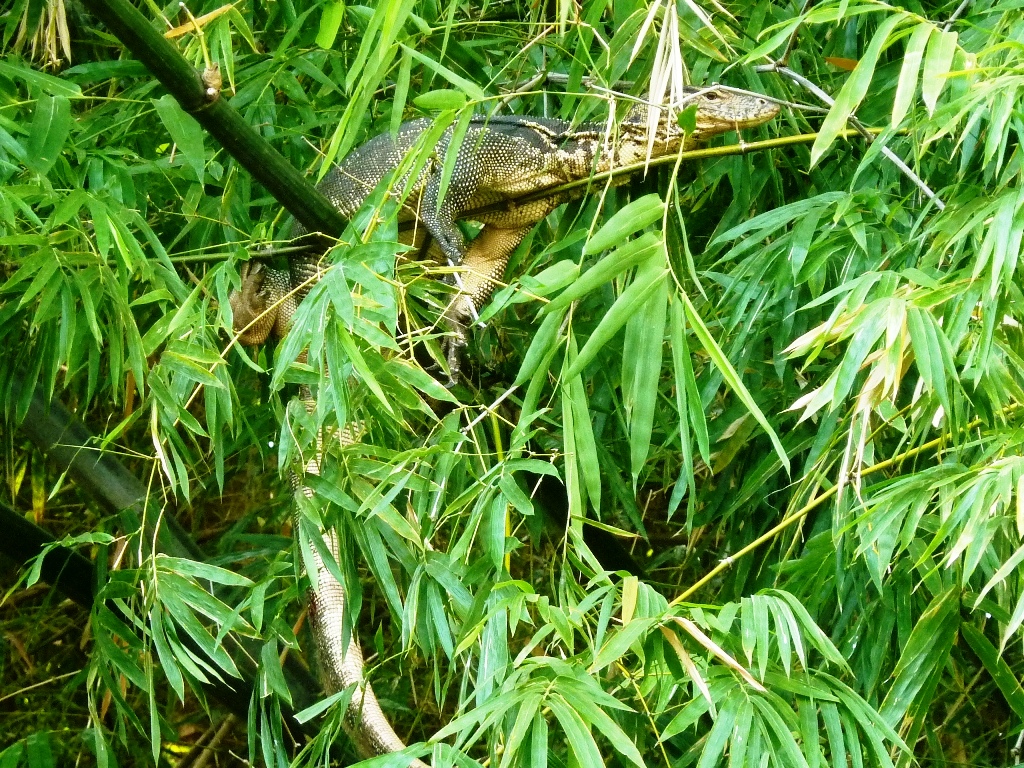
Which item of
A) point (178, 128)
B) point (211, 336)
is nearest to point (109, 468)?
point (211, 336)

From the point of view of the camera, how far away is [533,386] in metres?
1.53

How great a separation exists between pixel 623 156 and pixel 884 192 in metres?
0.68

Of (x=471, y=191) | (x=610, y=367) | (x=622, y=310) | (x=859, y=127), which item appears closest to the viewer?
(x=622, y=310)

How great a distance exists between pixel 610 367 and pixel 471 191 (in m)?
0.47

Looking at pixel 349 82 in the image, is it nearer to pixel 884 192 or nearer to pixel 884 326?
pixel 884 326

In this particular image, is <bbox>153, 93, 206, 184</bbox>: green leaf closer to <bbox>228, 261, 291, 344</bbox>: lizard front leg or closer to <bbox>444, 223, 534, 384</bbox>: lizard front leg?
<bbox>228, 261, 291, 344</bbox>: lizard front leg

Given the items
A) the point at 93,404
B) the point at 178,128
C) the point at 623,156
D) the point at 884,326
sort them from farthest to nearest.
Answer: the point at 93,404 < the point at 623,156 < the point at 178,128 < the point at 884,326

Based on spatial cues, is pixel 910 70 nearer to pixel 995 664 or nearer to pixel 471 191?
pixel 995 664

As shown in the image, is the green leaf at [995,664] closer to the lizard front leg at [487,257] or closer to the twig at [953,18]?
the twig at [953,18]

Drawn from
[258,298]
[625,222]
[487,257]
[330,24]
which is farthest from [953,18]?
[258,298]

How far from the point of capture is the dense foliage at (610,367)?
1.44 m

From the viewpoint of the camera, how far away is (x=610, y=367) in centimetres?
217

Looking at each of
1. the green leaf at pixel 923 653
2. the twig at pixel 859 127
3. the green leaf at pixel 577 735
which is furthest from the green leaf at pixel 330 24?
the green leaf at pixel 923 653

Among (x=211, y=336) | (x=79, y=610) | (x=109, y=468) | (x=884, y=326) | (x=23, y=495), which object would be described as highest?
(x=884, y=326)
